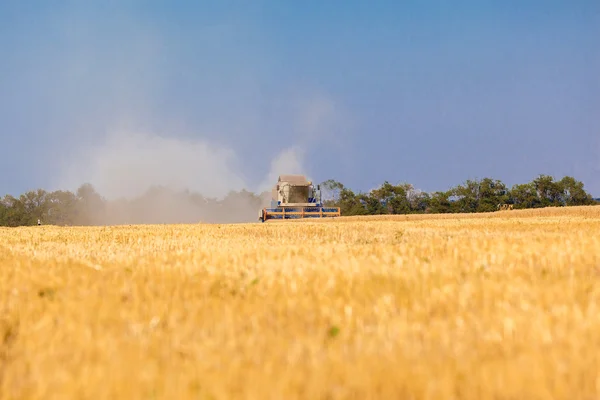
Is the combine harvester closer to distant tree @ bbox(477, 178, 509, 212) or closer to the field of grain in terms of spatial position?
distant tree @ bbox(477, 178, 509, 212)

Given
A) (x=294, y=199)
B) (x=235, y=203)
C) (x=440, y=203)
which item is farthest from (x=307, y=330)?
(x=235, y=203)

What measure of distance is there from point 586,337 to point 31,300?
377cm

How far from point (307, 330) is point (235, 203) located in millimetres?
89619

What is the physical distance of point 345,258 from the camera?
6.19 metres

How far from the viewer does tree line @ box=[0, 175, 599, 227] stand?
55688 mm

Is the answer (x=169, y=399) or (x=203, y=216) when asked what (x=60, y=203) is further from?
(x=169, y=399)

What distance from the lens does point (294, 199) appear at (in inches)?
1769

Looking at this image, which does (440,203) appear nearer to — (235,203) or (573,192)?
(573,192)

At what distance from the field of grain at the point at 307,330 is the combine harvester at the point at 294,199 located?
36.6 metres

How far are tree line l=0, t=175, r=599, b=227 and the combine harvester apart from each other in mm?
13116

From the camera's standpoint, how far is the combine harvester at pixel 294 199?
1673 inches

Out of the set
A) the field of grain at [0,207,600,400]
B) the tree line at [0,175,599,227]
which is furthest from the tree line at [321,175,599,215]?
the field of grain at [0,207,600,400]

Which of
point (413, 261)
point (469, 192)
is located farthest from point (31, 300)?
point (469, 192)

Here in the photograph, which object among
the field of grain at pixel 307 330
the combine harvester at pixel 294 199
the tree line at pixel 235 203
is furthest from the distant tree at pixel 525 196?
the field of grain at pixel 307 330
